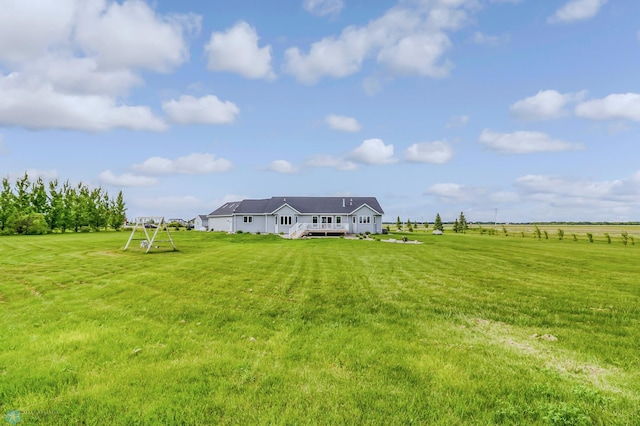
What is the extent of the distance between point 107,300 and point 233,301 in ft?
11.7

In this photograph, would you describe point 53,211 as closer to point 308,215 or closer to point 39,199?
point 39,199

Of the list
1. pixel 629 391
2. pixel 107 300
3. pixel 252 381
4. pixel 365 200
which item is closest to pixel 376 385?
pixel 252 381

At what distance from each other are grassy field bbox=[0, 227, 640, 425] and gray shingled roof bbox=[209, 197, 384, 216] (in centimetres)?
4057

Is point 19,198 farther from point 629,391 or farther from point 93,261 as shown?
point 629,391

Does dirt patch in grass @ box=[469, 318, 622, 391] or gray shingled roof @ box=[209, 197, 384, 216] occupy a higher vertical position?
gray shingled roof @ box=[209, 197, 384, 216]

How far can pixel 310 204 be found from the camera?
54.3 metres

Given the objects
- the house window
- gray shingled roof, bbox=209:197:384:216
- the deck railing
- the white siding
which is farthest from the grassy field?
the white siding

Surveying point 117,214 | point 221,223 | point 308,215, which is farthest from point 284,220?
point 117,214

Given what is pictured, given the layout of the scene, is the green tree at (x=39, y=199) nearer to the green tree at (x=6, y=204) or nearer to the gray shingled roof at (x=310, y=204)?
the green tree at (x=6, y=204)

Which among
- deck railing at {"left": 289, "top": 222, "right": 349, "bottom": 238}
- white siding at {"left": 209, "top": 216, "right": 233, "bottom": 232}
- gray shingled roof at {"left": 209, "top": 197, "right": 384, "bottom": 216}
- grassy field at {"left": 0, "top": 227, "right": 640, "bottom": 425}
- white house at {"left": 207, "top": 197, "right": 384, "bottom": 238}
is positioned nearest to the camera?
grassy field at {"left": 0, "top": 227, "right": 640, "bottom": 425}

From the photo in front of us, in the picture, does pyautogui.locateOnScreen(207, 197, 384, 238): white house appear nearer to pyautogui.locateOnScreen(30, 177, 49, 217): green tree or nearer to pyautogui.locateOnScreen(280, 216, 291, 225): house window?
pyautogui.locateOnScreen(280, 216, 291, 225): house window

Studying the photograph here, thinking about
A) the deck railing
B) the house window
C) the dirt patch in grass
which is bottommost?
the dirt patch in grass

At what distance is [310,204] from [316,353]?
48.7 m

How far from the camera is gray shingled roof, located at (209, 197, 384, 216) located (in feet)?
172
